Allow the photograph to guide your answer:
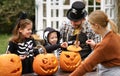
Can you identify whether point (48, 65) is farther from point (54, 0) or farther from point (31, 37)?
point (54, 0)

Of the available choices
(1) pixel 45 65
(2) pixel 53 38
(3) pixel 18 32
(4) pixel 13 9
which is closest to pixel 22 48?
(3) pixel 18 32

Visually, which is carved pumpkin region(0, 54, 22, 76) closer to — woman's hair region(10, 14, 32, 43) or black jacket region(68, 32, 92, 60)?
woman's hair region(10, 14, 32, 43)

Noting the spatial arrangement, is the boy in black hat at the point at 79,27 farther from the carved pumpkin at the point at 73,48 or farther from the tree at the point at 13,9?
the tree at the point at 13,9

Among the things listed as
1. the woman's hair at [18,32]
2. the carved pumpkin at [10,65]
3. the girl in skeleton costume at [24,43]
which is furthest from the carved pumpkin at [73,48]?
the carved pumpkin at [10,65]

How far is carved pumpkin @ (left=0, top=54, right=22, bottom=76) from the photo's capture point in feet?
11.5

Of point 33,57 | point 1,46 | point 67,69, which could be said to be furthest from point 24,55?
point 1,46

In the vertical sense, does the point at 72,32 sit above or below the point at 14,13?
above

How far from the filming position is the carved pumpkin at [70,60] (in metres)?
3.88

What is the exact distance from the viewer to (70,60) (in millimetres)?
3920

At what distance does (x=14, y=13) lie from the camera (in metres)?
12.3

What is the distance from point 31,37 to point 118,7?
458cm

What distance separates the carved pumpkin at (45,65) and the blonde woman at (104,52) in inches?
21.9

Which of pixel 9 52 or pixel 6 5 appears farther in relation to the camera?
pixel 6 5

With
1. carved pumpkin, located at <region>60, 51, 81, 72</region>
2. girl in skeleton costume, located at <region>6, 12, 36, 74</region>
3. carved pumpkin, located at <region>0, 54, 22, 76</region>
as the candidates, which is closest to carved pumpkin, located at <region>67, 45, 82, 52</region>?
carved pumpkin, located at <region>60, 51, 81, 72</region>
